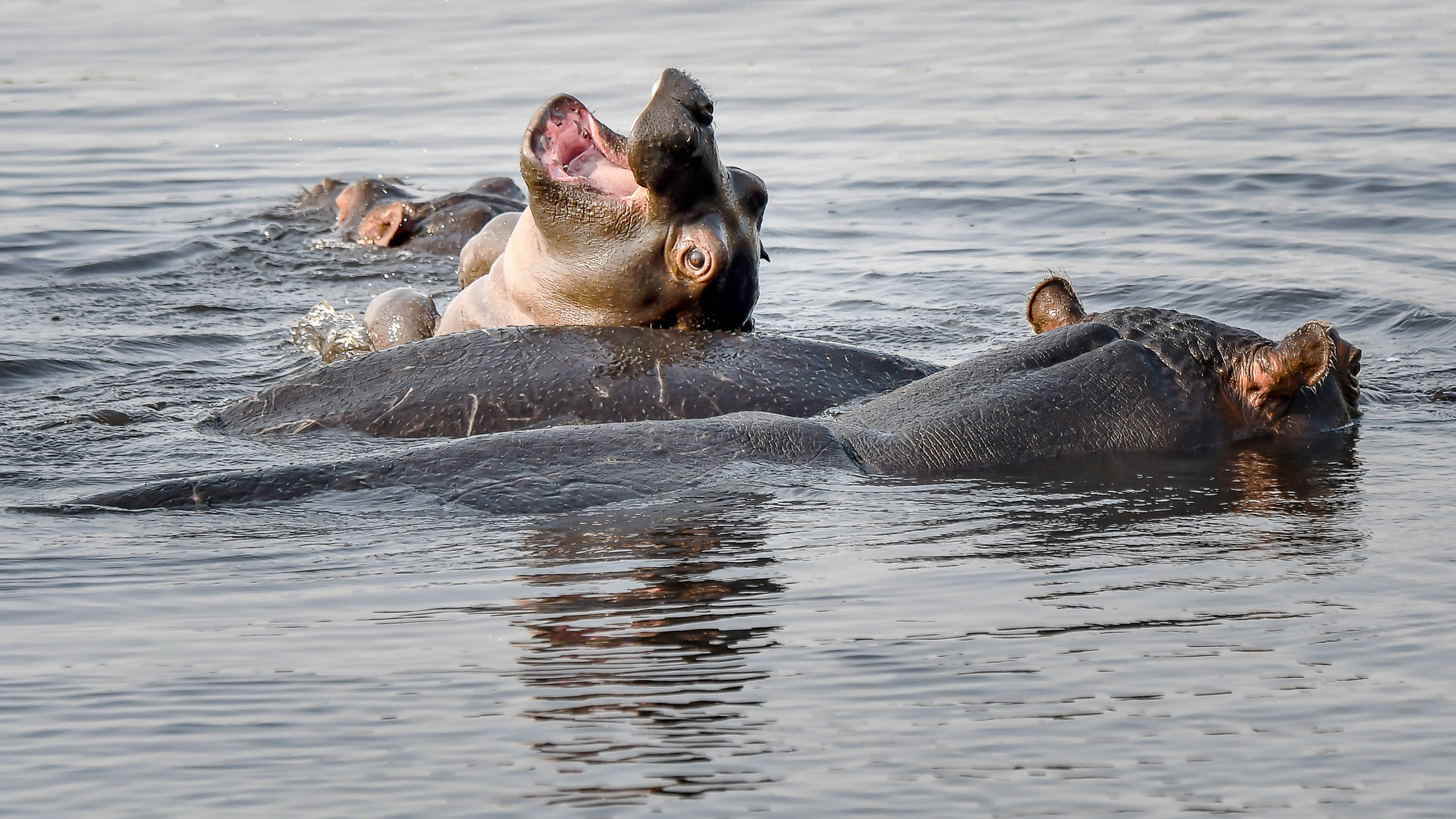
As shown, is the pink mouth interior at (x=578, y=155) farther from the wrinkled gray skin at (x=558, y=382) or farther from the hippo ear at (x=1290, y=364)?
the hippo ear at (x=1290, y=364)

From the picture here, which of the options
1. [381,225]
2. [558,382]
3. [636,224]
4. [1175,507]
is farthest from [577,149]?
[381,225]

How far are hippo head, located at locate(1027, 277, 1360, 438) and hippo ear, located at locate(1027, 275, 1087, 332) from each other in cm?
12

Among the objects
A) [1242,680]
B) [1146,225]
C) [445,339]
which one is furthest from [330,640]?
[1146,225]

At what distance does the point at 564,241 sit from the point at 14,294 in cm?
499

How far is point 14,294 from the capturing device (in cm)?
1052

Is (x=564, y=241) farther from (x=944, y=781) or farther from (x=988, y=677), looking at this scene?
(x=944, y=781)

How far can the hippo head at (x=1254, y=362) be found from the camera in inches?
223

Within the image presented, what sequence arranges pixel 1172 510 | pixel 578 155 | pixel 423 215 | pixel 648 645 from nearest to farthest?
pixel 648 645
pixel 1172 510
pixel 578 155
pixel 423 215

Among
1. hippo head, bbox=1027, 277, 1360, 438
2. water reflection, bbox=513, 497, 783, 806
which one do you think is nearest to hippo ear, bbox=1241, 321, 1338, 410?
hippo head, bbox=1027, 277, 1360, 438

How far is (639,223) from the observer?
6.86 metres

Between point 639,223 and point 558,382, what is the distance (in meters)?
0.79

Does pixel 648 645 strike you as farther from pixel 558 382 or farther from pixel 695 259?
pixel 695 259

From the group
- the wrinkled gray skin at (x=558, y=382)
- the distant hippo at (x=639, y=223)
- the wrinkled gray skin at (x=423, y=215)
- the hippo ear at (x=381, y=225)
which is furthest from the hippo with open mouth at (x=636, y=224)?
the hippo ear at (x=381, y=225)

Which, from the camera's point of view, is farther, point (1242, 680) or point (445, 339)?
point (445, 339)
